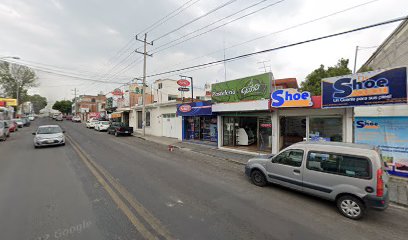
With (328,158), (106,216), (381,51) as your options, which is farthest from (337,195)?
(381,51)

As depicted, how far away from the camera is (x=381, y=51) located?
13828 mm

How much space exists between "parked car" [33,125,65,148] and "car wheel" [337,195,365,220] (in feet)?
51.4

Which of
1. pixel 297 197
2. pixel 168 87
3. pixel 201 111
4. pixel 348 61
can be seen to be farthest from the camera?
pixel 168 87

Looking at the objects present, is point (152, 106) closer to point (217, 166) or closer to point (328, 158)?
point (217, 166)

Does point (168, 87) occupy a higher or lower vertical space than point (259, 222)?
higher

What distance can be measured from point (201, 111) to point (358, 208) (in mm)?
11586

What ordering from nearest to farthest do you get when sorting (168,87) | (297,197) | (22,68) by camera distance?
(297,197), (168,87), (22,68)

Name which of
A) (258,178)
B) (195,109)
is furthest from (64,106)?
(258,178)

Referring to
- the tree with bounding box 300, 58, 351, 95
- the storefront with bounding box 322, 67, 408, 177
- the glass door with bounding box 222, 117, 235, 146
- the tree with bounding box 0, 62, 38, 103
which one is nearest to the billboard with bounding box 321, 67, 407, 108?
the storefront with bounding box 322, 67, 408, 177

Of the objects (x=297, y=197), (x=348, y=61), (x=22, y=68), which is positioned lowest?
(x=297, y=197)

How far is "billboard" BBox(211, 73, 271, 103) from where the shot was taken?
35.9 ft

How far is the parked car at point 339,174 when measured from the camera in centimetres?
421

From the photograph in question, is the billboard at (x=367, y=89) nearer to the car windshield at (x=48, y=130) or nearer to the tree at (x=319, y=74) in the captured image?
the tree at (x=319, y=74)

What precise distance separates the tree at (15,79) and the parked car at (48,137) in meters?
41.4
